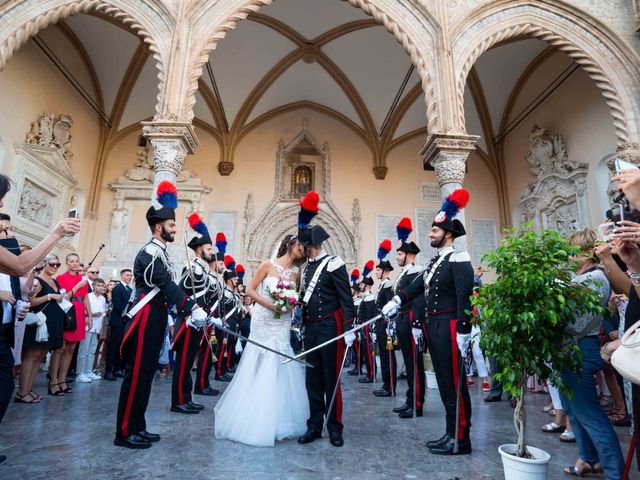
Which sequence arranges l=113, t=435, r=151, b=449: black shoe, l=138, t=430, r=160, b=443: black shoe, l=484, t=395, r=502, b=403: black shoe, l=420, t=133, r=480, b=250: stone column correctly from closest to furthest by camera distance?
l=113, t=435, r=151, b=449: black shoe, l=138, t=430, r=160, b=443: black shoe, l=484, t=395, r=502, b=403: black shoe, l=420, t=133, r=480, b=250: stone column

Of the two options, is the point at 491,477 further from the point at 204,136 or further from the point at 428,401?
the point at 204,136

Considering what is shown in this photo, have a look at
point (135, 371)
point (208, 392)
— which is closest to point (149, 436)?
point (135, 371)

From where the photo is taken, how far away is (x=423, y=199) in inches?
523

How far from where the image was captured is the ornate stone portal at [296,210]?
1256 centimetres

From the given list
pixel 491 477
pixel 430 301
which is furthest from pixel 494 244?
pixel 491 477

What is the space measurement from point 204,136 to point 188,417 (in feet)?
36.6

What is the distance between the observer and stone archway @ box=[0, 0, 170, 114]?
731 centimetres

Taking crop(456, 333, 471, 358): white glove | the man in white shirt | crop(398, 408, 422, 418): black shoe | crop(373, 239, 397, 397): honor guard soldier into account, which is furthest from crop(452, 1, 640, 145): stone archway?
the man in white shirt

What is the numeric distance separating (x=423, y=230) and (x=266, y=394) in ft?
34.8

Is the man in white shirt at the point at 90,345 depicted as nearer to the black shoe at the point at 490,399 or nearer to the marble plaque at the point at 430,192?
the black shoe at the point at 490,399

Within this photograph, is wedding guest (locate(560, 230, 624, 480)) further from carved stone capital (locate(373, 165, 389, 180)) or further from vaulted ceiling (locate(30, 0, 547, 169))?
carved stone capital (locate(373, 165, 389, 180))

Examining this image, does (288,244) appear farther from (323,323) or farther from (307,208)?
(323,323)

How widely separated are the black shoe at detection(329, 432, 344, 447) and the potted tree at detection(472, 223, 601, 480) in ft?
4.21

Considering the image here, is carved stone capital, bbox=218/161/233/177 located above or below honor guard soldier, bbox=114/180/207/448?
above
